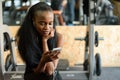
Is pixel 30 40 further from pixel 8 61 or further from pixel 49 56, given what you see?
pixel 8 61

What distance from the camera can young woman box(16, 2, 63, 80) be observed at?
1.48 metres

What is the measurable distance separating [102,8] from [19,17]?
1.55m

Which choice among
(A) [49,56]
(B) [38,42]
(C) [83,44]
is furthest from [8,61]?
(A) [49,56]

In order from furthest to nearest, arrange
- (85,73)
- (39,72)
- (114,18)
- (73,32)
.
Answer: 1. (114,18)
2. (73,32)
3. (85,73)
4. (39,72)

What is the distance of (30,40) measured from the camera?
1.50 metres

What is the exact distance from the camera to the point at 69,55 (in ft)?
15.1

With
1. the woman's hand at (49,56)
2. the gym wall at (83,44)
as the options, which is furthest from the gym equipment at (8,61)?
the woman's hand at (49,56)

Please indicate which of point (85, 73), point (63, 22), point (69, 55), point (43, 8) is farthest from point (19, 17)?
point (43, 8)

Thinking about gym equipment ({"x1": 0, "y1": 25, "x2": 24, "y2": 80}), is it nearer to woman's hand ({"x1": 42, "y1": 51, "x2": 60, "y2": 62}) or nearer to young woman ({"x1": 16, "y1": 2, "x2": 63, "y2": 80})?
young woman ({"x1": 16, "y1": 2, "x2": 63, "y2": 80})

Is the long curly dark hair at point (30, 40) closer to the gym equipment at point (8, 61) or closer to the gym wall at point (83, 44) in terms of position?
the gym equipment at point (8, 61)

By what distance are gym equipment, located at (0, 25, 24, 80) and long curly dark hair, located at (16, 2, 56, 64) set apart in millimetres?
1574

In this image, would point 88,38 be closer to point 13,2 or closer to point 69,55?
point 69,55

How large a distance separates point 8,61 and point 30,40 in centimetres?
220

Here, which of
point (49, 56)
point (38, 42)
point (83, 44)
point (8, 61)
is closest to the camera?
point (49, 56)
